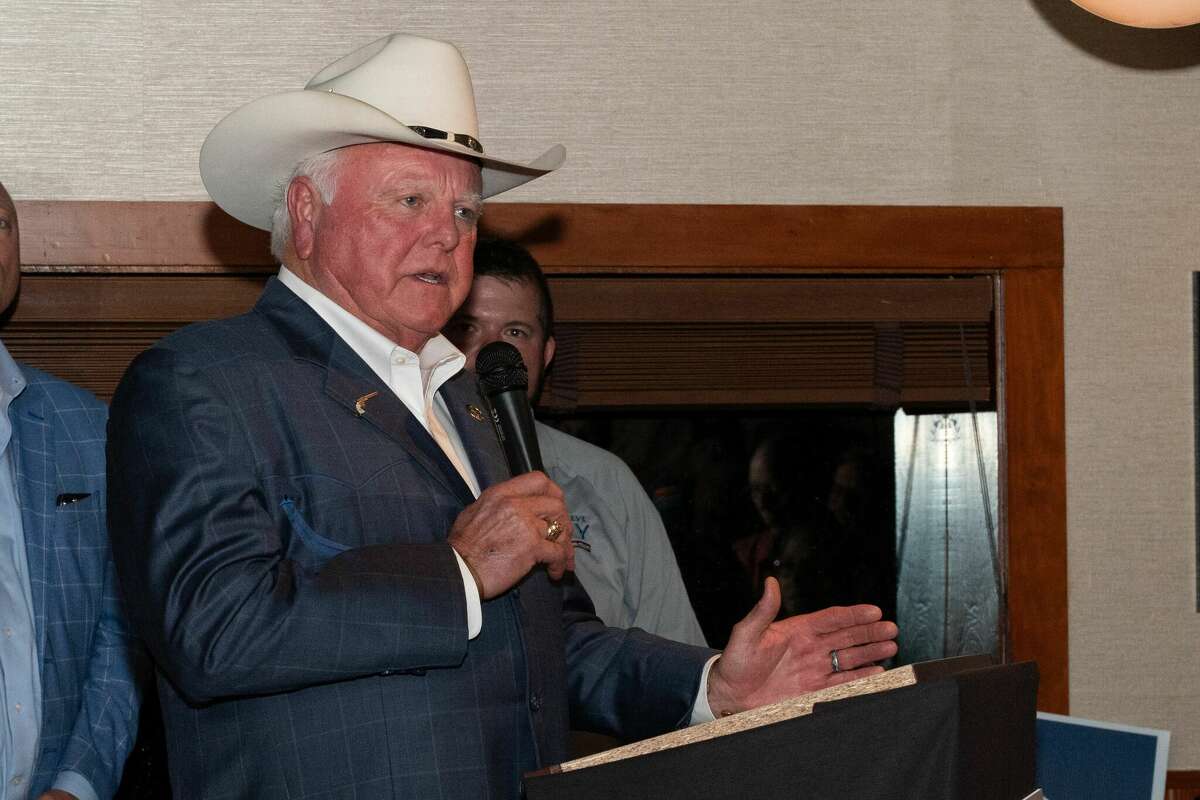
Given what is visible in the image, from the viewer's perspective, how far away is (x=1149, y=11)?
221 cm

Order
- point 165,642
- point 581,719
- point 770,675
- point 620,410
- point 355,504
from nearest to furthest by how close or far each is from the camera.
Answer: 1. point 165,642
2. point 355,504
3. point 770,675
4. point 581,719
5. point 620,410

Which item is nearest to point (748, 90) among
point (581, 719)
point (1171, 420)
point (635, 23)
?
point (635, 23)

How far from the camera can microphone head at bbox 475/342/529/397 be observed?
1.69 meters

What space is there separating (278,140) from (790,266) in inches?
56.6

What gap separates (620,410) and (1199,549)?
50.4 inches

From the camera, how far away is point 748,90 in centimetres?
288

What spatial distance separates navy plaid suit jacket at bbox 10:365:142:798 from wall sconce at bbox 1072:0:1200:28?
1.74 metres

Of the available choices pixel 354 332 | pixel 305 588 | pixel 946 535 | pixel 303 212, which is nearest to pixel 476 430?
pixel 354 332

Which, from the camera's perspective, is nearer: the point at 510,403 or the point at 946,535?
the point at 510,403

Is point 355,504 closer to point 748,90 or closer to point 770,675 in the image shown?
point 770,675

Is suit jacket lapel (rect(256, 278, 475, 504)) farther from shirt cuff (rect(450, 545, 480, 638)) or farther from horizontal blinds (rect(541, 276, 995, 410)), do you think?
horizontal blinds (rect(541, 276, 995, 410))

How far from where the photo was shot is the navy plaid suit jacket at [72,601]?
1938 millimetres

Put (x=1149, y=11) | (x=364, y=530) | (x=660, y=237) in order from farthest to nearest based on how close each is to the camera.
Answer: (x=660, y=237), (x=1149, y=11), (x=364, y=530)

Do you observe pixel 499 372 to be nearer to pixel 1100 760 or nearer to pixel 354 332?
pixel 354 332
